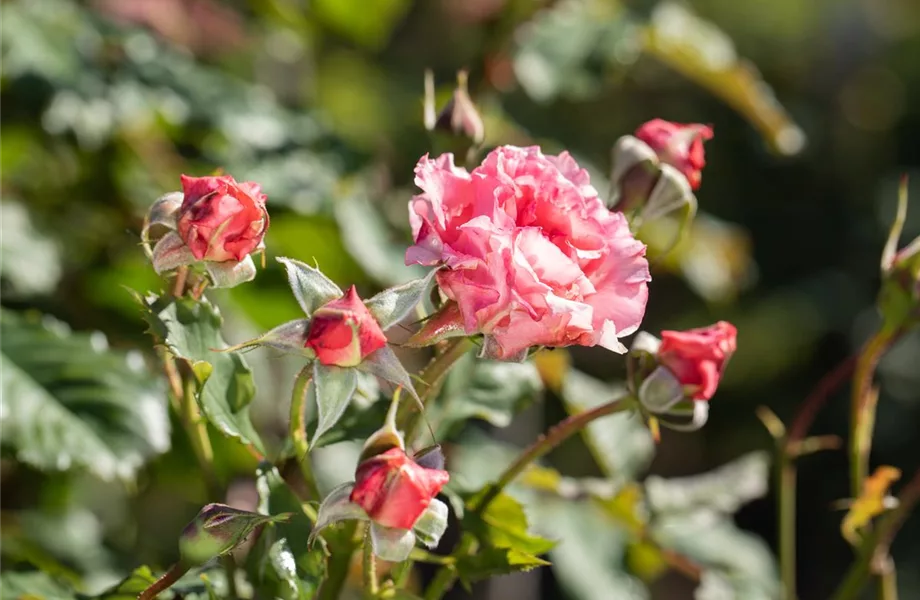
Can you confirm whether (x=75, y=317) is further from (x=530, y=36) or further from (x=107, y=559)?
(x=530, y=36)

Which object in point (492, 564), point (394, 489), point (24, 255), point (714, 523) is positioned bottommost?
point (714, 523)

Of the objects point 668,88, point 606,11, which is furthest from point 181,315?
point 668,88

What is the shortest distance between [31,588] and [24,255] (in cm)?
35

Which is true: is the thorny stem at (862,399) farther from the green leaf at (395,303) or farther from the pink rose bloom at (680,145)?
the green leaf at (395,303)

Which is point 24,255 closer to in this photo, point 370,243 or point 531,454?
point 370,243

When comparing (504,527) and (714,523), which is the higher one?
(504,527)

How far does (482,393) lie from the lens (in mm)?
735

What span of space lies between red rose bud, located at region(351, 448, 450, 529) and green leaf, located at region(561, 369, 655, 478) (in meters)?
0.49

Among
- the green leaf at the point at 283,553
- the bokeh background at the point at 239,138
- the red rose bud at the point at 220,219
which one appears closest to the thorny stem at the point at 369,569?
the green leaf at the point at 283,553

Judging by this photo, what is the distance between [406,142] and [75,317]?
2.21ft

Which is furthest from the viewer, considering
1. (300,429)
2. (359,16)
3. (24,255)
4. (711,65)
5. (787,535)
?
(359,16)

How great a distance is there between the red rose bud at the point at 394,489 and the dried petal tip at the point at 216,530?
5 cm

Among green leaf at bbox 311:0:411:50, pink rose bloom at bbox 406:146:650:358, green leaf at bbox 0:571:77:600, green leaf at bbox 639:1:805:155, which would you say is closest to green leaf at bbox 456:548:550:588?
pink rose bloom at bbox 406:146:650:358

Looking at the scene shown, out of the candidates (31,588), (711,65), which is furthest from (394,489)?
(711,65)
